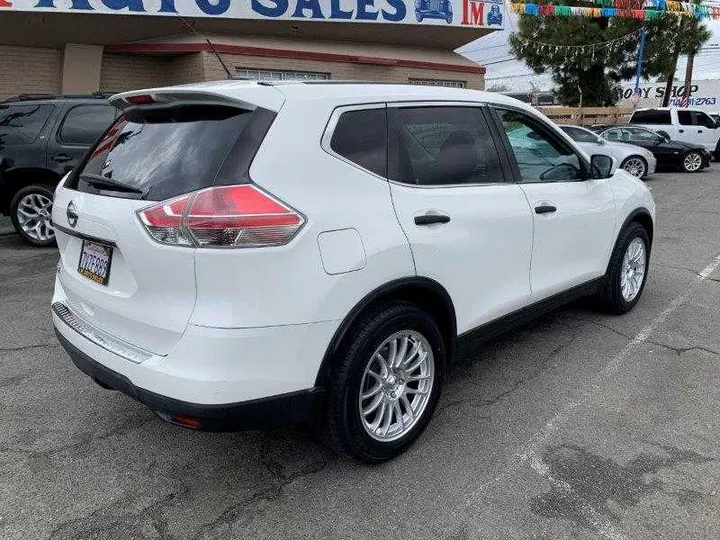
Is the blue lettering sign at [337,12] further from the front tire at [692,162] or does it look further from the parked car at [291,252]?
the parked car at [291,252]

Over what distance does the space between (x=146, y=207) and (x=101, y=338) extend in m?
0.70

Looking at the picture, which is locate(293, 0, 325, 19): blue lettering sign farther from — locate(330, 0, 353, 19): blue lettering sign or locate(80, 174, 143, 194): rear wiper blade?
locate(80, 174, 143, 194): rear wiper blade

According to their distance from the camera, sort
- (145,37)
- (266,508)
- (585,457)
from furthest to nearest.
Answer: (145,37), (585,457), (266,508)

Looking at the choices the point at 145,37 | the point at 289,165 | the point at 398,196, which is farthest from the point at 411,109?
the point at 145,37

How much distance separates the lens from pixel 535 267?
3.70 meters

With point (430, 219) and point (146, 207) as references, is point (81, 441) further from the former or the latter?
point (430, 219)

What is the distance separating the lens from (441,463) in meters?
2.97

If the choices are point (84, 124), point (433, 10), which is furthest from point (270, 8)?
point (84, 124)

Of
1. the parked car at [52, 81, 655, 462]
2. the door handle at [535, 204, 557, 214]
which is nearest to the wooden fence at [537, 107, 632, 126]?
the door handle at [535, 204, 557, 214]

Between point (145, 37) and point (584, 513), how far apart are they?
12865 mm

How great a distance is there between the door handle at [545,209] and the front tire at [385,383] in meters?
1.09

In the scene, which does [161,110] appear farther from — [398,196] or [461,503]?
[461,503]

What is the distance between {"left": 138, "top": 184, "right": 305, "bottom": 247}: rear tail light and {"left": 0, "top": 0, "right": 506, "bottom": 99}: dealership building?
8.75 metres

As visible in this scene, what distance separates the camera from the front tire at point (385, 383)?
8.64ft
